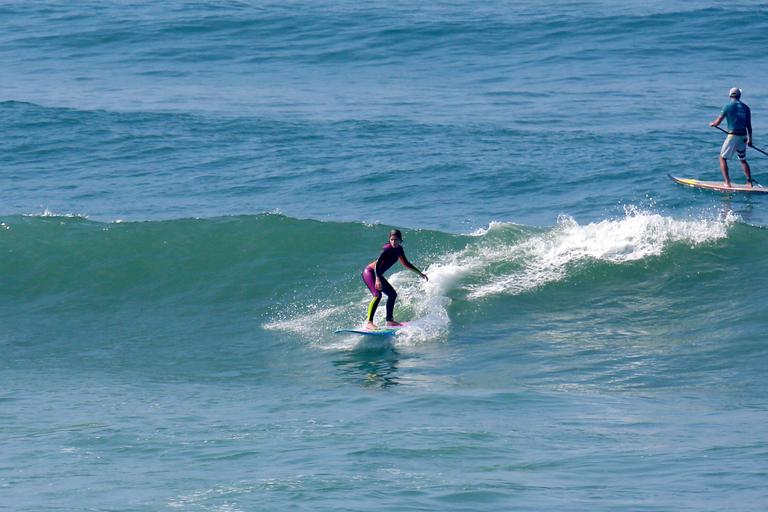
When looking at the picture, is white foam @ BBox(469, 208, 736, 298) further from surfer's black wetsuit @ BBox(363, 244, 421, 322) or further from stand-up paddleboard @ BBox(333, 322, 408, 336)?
stand-up paddleboard @ BBox(333, 322, 408, 336)

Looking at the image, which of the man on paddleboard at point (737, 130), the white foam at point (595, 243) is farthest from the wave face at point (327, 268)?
the man on paddleboard at point (737, 130)

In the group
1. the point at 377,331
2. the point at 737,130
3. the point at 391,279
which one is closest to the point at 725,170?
the point at 737,130

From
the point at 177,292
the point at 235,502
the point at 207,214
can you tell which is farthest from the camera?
the point at 207,214

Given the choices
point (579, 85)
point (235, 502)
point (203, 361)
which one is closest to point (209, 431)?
point (235, 502)

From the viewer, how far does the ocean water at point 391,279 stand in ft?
33.2

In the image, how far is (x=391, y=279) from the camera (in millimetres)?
16172

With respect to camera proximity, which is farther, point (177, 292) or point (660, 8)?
point (660, 8)

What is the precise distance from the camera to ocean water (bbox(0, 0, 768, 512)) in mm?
10125

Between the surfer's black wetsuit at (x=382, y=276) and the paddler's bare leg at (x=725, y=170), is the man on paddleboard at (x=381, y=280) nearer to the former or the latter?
the surfer's black wetsuit at (x=382, y=276)

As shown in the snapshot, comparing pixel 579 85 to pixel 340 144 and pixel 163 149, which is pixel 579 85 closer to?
pixel 340 144

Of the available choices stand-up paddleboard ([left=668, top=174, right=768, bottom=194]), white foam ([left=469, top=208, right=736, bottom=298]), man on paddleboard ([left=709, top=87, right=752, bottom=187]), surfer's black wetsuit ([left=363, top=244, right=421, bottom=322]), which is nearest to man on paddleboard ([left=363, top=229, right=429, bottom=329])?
surfer's black wetsuit ([left=363, top=244, right=421, bottom=322])

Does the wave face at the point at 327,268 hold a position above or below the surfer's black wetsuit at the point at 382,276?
below

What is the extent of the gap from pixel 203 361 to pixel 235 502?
5.34m

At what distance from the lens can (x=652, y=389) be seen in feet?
41.0
